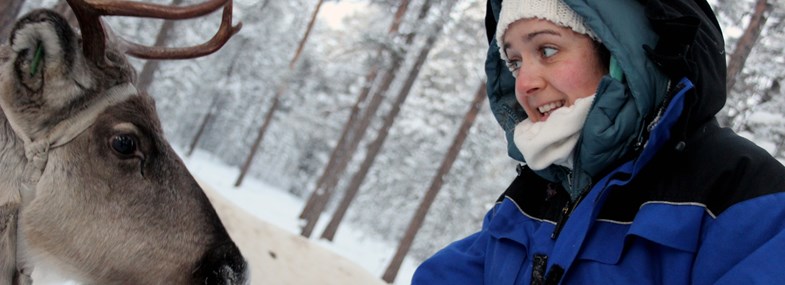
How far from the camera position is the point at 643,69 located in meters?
1.91

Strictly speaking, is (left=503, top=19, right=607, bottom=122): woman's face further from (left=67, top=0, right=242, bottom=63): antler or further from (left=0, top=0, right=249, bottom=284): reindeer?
(left=67, top=0, right=242, bottom=63): antler

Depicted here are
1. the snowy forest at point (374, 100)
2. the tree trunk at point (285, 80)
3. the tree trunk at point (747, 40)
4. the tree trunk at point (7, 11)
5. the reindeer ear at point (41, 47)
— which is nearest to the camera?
the reindeer ear at point (41, 47)

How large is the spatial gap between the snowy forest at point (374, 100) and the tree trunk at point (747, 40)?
28 mm

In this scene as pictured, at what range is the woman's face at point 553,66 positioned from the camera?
2062 mm

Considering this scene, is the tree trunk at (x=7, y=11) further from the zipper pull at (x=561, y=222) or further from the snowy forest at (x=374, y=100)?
the zipper pull at (x=561, y=222)

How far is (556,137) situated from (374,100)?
48.0ft

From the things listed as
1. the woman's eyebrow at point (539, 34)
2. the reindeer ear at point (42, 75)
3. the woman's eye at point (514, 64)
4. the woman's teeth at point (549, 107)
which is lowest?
the reindeer ear at point (42, 75)

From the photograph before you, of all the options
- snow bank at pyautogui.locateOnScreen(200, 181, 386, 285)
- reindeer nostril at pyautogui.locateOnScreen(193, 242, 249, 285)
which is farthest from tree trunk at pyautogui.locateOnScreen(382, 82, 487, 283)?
reindeer nostril at pyautogui.locateOnScreen(193, 242, 249, 285)

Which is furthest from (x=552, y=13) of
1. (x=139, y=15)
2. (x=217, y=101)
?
(x=217, y=101)

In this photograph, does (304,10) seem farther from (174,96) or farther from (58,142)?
(58,142)

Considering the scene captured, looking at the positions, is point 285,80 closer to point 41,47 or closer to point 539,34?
point 41,47

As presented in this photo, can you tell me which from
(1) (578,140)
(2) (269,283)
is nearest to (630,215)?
(1) (578,140)

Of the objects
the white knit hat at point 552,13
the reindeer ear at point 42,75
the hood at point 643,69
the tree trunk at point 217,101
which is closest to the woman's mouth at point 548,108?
the hood at point 643,69

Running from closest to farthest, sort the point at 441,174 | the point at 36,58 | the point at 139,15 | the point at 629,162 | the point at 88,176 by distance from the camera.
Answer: the point at 629,162 → the point at 36,58 → the point at 88,176 → the point at 139,15 → the point at 441,174
